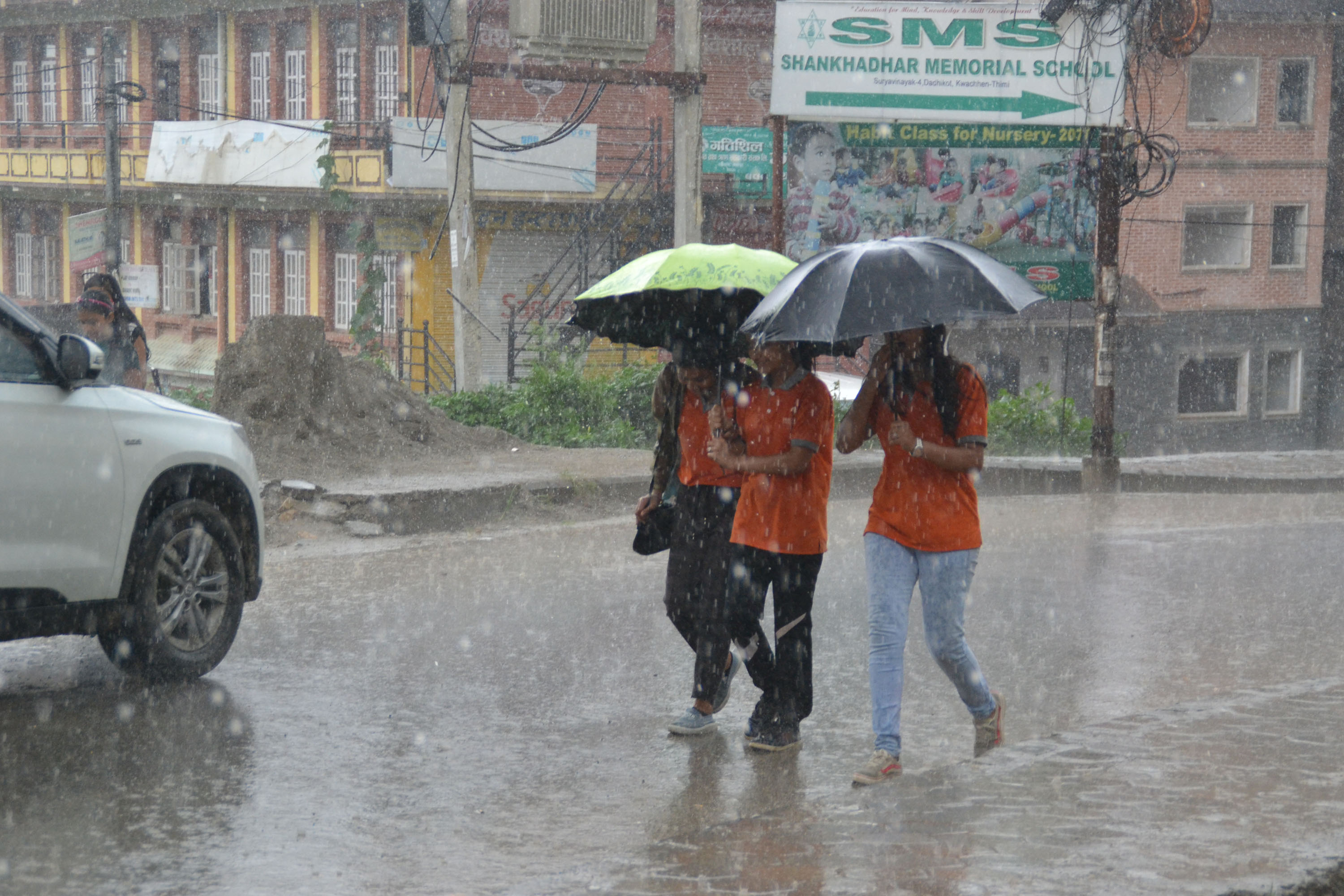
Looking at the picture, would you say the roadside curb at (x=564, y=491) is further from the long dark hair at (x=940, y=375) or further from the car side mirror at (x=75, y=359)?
the long dark hair at (x=940, y=375)

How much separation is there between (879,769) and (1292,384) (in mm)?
34157

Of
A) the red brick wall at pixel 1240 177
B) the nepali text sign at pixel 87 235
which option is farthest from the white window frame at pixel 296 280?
the red brick wall at pixel 1240 177

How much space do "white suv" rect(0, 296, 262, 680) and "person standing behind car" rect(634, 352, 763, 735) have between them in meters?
2.32

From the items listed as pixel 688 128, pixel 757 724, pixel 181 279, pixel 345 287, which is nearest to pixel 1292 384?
pixel 345 287

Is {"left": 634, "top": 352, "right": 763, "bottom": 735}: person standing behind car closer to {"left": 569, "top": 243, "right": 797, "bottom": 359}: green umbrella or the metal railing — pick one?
{"left": 569, "top": 243, "right": 797, "bottom": 359}: green umbrella

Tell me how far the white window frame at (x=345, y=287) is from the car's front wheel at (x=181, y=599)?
2635cm

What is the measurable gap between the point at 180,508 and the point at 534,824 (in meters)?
2.76

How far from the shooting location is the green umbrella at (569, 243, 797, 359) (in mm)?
5906

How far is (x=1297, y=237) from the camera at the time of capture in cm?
3556

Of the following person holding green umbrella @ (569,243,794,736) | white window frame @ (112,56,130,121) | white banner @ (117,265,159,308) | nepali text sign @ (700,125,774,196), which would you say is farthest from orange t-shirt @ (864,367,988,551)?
white window frame @ (112,56,130,121)

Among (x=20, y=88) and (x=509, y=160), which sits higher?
(x=20, y=88)

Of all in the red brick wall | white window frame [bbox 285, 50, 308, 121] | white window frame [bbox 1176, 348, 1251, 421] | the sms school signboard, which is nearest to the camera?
the sms school signboard

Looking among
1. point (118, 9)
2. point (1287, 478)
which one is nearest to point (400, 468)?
point (1287, 478)

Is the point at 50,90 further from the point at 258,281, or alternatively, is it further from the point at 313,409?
the point at 313,409
